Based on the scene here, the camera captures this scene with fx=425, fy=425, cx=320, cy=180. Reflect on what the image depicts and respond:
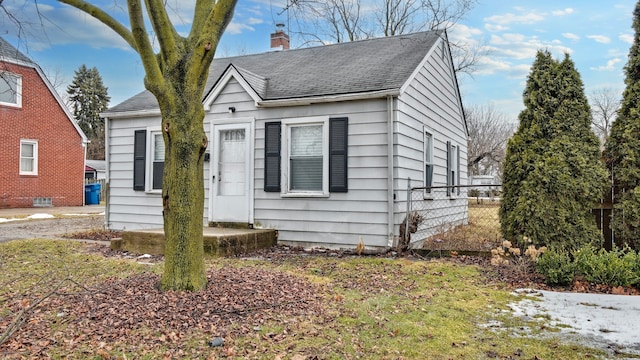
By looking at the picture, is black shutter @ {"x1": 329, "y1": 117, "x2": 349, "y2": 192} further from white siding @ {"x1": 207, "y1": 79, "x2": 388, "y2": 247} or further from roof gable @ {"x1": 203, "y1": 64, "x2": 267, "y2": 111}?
roof gable @ {"x1": 203, "y1": 64, "x2": 267, "y2": 111}

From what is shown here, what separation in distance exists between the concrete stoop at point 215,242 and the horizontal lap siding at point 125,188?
200 centimetres

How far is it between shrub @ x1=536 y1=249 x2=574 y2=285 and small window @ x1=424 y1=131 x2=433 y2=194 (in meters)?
4.10

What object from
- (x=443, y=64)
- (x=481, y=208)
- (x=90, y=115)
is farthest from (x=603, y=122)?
(x=90, y=115)

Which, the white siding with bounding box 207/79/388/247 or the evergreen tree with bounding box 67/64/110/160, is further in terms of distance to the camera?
the evergreen tree with bounding box 67/64/110/160

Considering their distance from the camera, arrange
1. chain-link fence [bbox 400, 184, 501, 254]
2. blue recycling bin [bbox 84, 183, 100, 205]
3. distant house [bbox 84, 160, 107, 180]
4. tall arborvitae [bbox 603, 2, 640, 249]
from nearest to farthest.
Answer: tall arborvitae [bbox 603, 2, 640, 249], chain-link fence [bbox 400, 184, 501, 254], blue recycling bin [bbox 84, 183, 100, 205], distant house [bbox 84, 160, 107, 180]

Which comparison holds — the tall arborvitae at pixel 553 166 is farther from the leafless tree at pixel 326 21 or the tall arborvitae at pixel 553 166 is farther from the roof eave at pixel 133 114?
the roof eave at pixel 133 114

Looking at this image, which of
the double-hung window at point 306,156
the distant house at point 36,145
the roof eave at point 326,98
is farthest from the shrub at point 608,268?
the distant house at point 36,145

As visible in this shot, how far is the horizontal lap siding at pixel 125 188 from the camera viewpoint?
386 inches

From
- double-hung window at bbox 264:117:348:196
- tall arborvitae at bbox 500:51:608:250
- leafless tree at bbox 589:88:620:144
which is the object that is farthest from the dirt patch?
leafless tree at bbox 589:88:620:144

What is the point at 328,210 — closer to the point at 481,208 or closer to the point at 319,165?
the point at 319,165

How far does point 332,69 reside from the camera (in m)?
9.16

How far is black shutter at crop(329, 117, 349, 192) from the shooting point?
776 cm

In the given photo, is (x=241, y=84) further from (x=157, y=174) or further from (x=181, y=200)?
(x=181, y=200)

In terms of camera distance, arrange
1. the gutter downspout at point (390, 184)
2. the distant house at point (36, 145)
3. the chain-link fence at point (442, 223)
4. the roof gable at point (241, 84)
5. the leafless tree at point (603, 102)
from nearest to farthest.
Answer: the chain-link fence at point (442, 223) < the gutter downspout at point (390, 184) < the roof gable at point (241, 84) < the distant house at point (36, 145) < the leafless tree at point (603, 102)
